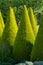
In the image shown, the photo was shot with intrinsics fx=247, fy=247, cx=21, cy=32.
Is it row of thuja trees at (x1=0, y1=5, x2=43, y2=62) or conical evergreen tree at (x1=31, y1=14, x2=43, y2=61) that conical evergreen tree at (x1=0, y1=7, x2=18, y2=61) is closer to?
row of thuja trees at (x1=0, y1=5, x2=43, y2=62)

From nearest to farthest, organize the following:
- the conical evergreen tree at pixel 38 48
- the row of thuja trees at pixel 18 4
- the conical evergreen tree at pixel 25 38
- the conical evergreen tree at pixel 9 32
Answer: the conical evergreen tree at pixel 38 48
the conical evergreen tree at pixel 25 38
the conical evergreen tree at pixel 9 32
the row of thuja trees at pixel 18 4

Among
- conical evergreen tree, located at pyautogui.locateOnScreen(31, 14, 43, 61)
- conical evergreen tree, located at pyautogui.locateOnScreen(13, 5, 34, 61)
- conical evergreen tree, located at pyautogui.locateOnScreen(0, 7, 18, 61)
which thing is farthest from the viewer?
conical evergreen tree, located at pyautogui.locateOnScreen(0, 7, 18, 61)

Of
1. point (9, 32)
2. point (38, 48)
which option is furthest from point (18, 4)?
point (38, 48)

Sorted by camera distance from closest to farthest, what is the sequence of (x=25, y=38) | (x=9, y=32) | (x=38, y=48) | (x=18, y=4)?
(x=38, y=48) < (x=25, y=38) < (x=9, y=32) < (x=18, y=4)

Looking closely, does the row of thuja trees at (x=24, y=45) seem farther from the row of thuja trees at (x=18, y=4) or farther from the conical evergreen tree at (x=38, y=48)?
the row of thuja trees at (x=18, y=4)

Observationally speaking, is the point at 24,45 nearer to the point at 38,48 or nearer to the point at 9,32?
the point at 38,48

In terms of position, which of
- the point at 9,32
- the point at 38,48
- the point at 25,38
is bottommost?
the point at 38,48

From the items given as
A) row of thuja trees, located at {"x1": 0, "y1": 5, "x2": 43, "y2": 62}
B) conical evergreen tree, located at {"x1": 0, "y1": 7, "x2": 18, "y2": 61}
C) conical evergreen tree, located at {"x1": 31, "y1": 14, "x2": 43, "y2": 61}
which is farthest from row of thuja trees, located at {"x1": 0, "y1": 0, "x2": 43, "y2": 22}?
conical evergreen tree, located at {"x1": 31, "y1": 14, "x2": 43, "y2": 61}

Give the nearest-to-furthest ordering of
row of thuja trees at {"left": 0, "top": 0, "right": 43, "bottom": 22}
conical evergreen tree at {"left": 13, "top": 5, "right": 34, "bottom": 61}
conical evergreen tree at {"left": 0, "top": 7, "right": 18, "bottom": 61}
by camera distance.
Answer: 1. conical evergreen tree at {"left": 13, "top": 5, "right": 34, "bottom": 61}
2. conical evergreen tree at {"left": 0, "top": 7, "right": 18, "bottom": 61}
3. row of thuja trees at {"left": 0, "top": 0, "right": 43, "bottom": 22}

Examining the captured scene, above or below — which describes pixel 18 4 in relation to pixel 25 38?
above

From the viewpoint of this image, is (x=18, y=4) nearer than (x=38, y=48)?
No

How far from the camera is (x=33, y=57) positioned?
7520mm

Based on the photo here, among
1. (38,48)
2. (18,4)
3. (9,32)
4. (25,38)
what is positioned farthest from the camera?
(18,4)

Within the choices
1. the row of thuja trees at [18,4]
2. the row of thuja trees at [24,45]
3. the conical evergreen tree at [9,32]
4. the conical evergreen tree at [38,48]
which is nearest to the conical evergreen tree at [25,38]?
the row of thuja trees at [24,45]
